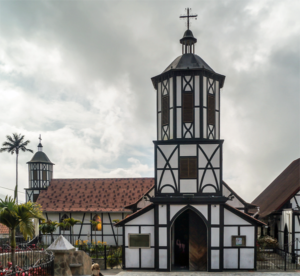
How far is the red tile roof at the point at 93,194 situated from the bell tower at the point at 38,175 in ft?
7.86

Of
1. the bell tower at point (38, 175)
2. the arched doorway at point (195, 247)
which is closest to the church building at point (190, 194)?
the arched doorway at point (195, 247)

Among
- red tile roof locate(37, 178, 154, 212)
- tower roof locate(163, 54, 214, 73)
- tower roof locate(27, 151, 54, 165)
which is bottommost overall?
red tile roof locate(37, 178, 154, 212)

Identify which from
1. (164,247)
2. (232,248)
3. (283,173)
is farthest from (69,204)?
(283,173)

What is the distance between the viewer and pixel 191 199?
18453mm

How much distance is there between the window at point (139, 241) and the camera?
18938 mm

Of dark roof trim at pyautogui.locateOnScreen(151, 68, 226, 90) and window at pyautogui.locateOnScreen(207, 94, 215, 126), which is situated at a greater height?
dark roof trim at pyautogui.locateOnScreen(151, 68, 226, 90)

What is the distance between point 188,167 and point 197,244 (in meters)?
4.33

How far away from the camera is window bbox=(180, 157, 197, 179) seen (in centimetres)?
1884

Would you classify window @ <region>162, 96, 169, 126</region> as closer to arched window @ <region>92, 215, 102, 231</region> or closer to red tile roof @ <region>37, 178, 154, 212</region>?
red tile roof @ <region>37, 178, 154, 212</region>

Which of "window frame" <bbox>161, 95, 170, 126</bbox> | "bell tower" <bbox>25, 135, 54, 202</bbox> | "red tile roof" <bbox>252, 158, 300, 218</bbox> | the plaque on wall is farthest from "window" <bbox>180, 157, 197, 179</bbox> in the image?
"bell tower" <bbox>25, 135, 54, 202</bbox>

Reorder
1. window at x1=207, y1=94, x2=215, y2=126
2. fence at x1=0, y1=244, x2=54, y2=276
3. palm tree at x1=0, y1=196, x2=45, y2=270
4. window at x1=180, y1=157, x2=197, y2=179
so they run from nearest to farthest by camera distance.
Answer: fence at x1=0, y1=244, x2=54, y2=276
palm tree at x1=0, y1=196, x2=45, y2=270
window at x1=180, y1=157, x2=197, y2=179
window at x1=207, y1=94, x2=215, y2=126

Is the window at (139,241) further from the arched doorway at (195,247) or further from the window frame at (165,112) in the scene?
the window frame at (165,112)

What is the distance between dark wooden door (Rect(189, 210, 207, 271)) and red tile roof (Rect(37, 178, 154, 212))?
37.0ft

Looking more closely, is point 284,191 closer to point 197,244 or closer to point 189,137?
point 197,244
